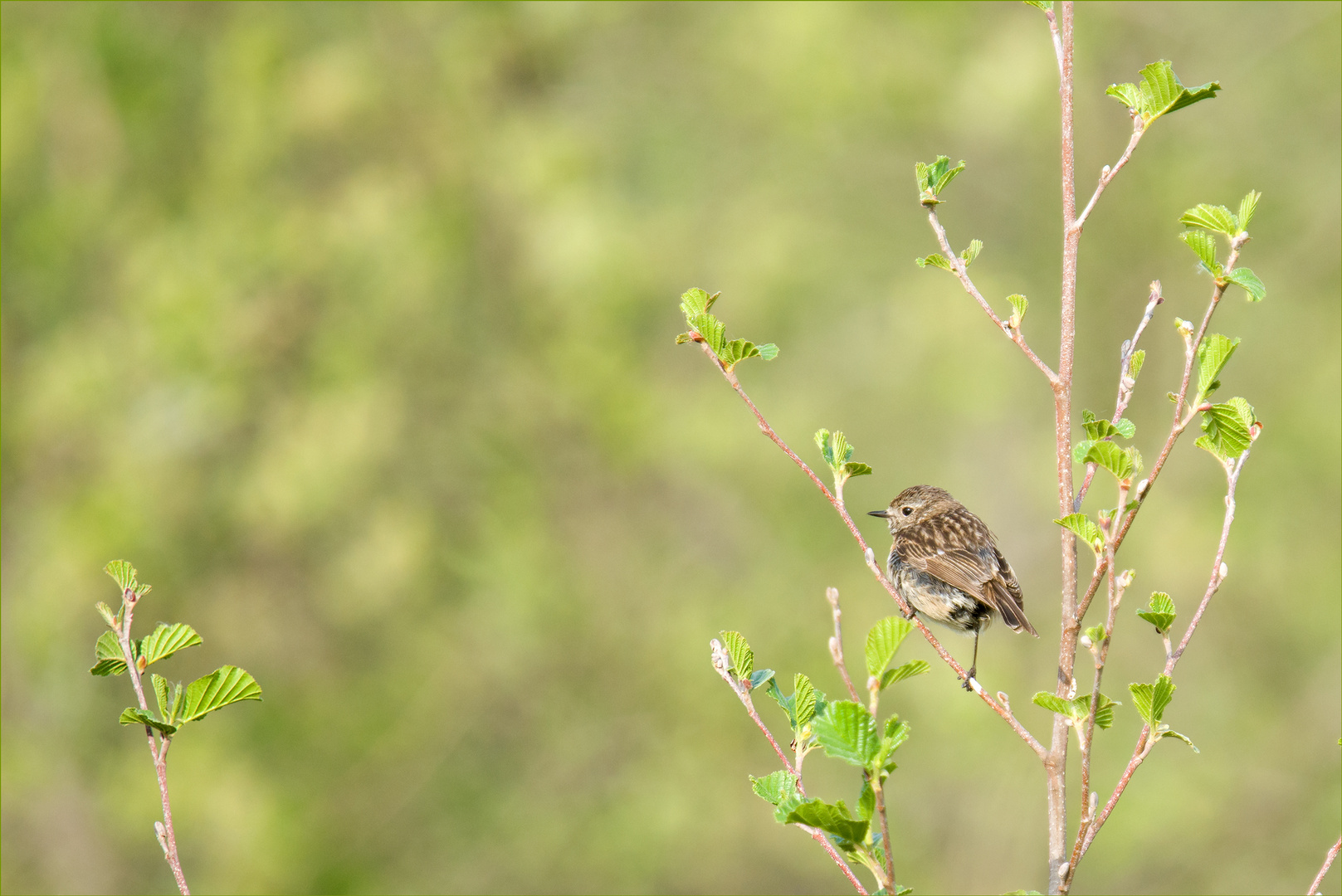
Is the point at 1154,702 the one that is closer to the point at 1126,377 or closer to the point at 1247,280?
the point at 1126,377

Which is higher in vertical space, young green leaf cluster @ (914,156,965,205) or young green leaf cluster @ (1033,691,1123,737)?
young green leaf cluster @ (914,156,965,205)

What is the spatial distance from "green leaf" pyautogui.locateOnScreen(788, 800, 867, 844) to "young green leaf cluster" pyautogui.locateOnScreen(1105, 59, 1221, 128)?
1.35 metres

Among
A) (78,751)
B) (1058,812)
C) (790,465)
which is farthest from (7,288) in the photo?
(1058,812)

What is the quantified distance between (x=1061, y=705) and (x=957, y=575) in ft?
6.77

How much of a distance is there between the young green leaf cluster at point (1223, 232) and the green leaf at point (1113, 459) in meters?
0.35

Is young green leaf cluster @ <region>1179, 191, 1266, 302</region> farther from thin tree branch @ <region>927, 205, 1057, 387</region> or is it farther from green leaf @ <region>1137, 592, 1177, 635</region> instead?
green leaf @ <region>1137, 592, 1177, 635</region>

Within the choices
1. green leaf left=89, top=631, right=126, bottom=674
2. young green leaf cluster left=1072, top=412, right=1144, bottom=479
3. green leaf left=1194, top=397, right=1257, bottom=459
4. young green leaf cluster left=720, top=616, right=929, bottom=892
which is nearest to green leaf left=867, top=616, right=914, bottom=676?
young green leaf cluster left=720, top=616, right=929, bottom=892

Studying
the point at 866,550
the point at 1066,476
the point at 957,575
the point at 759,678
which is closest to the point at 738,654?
the point at 759,678

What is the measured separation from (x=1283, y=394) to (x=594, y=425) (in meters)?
6.87

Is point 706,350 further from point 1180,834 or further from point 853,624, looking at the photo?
point 1180,834

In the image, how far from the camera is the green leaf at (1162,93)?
216 cm

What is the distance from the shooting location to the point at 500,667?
34.8 ft

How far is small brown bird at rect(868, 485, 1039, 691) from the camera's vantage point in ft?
13.3

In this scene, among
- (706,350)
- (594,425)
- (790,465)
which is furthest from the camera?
(790,465)
